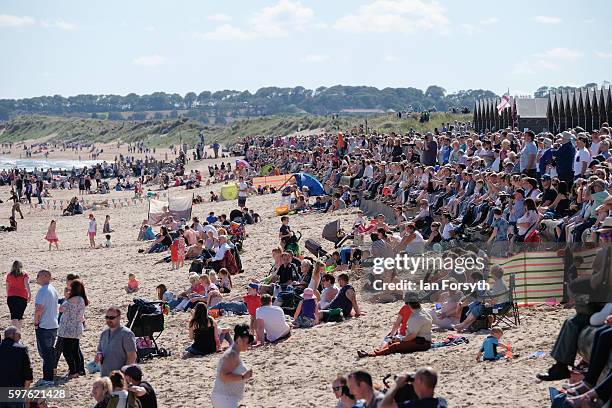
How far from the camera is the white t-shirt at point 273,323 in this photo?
12.4 metres

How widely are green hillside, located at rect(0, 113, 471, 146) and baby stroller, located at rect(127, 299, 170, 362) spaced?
1868 inches

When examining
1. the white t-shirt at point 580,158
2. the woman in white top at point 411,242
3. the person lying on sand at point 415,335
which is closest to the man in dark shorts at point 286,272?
the woman in white top at point 411,242

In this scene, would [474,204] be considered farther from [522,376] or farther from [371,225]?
[522,376]

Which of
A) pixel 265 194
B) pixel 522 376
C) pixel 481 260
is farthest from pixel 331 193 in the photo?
pixel 522 376

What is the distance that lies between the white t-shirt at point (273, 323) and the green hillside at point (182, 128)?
47.3 meters

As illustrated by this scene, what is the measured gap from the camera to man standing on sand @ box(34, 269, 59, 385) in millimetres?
11609

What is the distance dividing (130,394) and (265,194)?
26691mm

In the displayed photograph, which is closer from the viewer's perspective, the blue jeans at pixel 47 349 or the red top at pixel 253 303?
the blue jeans at pixel 47 349

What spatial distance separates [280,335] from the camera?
488 inches

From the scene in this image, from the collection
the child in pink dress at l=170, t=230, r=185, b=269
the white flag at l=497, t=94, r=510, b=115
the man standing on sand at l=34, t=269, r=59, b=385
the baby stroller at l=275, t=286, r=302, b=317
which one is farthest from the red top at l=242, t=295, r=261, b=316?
the white flag at l=497, t=94, r=510, b=115

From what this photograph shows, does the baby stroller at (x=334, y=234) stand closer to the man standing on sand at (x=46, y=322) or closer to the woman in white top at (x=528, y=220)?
the woman in white top at (x=528, y=220)

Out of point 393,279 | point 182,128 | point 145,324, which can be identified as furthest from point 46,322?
point 182,128

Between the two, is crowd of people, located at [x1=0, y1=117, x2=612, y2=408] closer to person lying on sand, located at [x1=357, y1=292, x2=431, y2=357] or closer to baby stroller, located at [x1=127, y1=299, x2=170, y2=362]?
person lying on sand, located at [x1=357, y1=292, x2=431, y2=357]

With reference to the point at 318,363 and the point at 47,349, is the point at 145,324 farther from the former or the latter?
the point at 318,363
